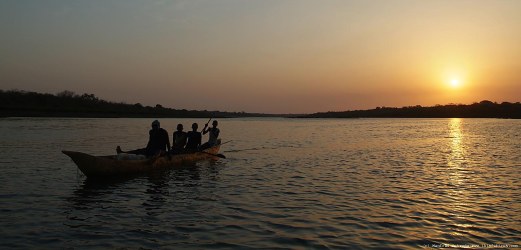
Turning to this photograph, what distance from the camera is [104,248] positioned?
310 inches

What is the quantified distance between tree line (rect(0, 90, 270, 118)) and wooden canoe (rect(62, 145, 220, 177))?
80351 mm

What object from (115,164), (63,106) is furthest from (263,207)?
(63,106)

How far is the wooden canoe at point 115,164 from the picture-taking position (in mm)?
15055

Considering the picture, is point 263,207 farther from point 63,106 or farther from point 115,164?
point 63,106

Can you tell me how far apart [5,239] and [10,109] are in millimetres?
92072

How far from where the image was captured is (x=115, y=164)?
15.8m

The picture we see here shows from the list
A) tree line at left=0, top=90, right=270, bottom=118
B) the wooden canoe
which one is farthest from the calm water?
tree line at left=0, top=90, right=270, bottom=118

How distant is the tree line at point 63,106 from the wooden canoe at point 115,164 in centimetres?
8035

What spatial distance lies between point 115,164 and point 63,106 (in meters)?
97.8

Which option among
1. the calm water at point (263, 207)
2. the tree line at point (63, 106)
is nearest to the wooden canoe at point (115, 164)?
the calm water at point (263, 207)

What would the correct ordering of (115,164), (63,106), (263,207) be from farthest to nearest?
1. (63,106)
2. (115,164)
3. (263,207)

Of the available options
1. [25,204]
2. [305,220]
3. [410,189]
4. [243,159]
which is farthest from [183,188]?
[243,159]

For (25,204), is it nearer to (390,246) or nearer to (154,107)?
(390,246)

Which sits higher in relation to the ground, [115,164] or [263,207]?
[115,164]
